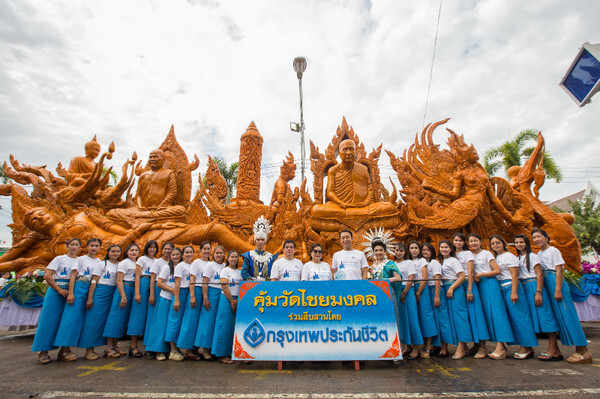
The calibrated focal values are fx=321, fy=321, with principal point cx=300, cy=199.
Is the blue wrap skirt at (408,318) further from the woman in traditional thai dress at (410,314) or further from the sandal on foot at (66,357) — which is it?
Result: the sandal on foot at (66,357)

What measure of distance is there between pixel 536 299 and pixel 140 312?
578 centimetres

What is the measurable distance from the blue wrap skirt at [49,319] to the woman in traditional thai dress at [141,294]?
941mm

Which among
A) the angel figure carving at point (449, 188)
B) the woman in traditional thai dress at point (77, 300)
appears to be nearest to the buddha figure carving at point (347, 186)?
the angel figure carving at point (449, 188)

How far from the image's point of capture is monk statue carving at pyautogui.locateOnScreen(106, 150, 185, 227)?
9.26 meters

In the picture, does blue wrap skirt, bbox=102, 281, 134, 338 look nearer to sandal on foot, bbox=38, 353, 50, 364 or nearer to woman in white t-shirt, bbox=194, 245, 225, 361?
sandal on foot, bbox=38, 353, 50, 364

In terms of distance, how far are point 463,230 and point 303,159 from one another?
7583 mm

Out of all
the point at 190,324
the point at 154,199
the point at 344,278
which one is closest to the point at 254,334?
the point at 190,324

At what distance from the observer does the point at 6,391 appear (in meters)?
3.22

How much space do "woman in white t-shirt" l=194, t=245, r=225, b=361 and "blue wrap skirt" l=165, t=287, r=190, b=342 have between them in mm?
314

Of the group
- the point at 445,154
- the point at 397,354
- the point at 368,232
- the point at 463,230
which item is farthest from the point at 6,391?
the point at 445,154

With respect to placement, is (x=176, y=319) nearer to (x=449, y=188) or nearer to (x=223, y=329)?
(x=223, y=329)

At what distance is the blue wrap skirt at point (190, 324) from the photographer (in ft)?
14.8

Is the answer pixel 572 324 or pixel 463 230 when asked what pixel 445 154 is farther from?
pixel 572 324

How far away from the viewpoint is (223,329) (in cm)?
441
